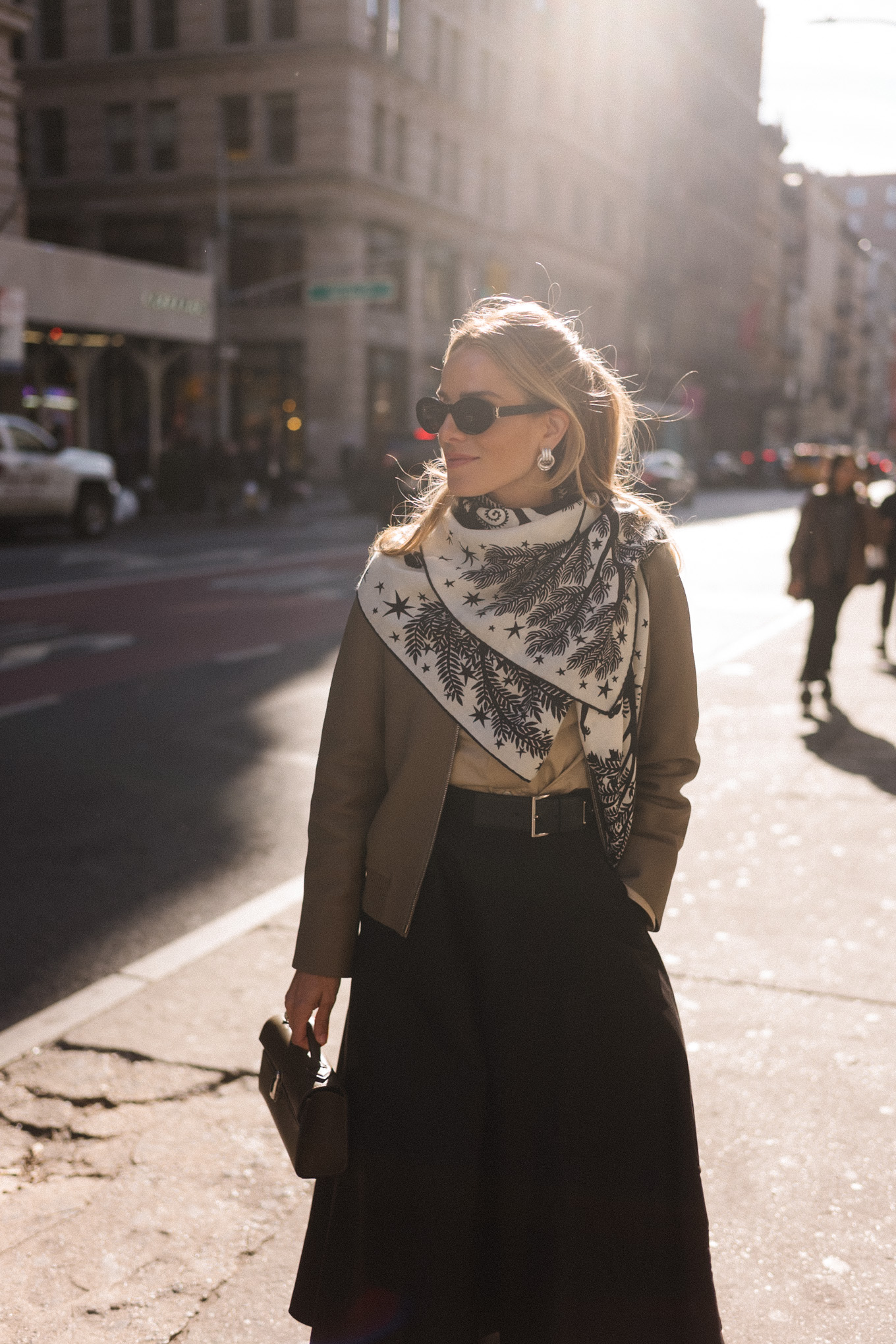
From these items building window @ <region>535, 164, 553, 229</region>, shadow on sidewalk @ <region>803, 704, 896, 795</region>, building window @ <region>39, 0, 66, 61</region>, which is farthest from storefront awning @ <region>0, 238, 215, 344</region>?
building window @ <region>535, 164, 553, 229</region>

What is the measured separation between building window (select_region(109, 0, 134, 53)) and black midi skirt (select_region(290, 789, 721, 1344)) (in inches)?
1766

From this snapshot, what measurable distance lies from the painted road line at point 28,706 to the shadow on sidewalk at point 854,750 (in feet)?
16.1

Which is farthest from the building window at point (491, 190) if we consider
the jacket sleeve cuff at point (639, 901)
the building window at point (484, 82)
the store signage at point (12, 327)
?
the jacket sleeve cuff at point (639, 901)

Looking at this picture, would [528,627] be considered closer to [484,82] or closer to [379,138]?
[379,138]

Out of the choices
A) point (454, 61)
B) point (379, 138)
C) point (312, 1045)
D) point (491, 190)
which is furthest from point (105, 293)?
point (312, 1045)

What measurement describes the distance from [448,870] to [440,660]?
0.34 metres

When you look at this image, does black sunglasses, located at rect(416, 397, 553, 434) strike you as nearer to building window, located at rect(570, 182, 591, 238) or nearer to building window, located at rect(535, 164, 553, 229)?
building window, located at rect(535, 164, 553, 229)

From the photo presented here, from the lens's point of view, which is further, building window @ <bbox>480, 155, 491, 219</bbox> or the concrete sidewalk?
building window @ <bbox>480, 155, 491, 219</bbox>

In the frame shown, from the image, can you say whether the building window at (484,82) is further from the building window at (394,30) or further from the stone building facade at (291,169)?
the building window at (394,30)

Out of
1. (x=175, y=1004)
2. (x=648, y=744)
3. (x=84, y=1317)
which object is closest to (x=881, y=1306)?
(x=648, y=744)

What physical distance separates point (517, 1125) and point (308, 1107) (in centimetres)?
34

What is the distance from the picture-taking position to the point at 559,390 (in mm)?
2217

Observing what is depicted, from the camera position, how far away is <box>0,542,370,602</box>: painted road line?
15547mm

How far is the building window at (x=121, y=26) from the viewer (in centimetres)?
4144
